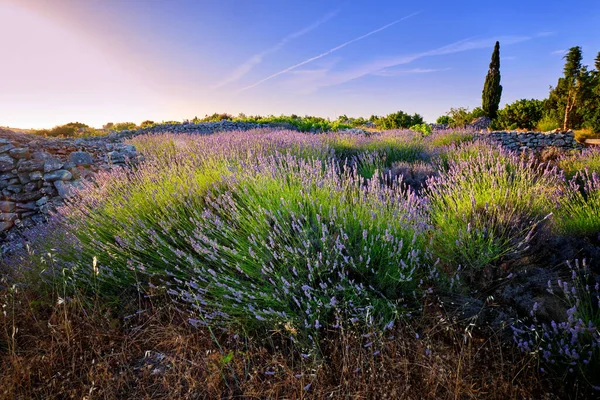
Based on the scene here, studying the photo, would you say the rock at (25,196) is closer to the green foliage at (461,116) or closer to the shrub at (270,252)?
the shrub at (270,252)

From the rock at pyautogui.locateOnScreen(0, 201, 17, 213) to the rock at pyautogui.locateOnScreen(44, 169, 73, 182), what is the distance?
2.16ft

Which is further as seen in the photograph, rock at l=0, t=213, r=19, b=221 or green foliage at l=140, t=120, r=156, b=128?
green foliage at l=140, t=120, r=156, b=128

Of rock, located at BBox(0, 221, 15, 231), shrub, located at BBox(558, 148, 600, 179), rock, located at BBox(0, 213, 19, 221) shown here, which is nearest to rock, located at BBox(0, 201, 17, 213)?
rock, located at BBox(0, 213, 19, 221)

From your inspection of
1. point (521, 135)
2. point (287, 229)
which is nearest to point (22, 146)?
point (287, 229)

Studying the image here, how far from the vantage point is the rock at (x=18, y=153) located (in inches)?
248

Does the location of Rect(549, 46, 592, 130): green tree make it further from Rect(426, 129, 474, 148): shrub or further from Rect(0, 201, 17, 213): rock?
Rect(0, 201, 17, 213): rock

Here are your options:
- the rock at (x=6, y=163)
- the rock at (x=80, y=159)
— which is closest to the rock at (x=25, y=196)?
the rock at (x=6, y=163)

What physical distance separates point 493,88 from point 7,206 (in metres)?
26.9

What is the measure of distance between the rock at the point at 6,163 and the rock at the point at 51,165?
0.53m

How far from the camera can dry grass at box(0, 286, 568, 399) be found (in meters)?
1.74

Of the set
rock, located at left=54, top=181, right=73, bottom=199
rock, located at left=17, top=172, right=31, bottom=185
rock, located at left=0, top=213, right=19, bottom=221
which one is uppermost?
rock, located at left=17, top=172, right=31, bottom=185

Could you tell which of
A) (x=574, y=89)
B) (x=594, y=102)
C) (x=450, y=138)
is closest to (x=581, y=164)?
(x=450, y=138)

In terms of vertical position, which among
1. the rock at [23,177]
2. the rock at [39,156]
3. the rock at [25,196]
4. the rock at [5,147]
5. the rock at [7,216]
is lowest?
the rock at [7,216]

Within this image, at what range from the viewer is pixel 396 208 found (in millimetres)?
2543
